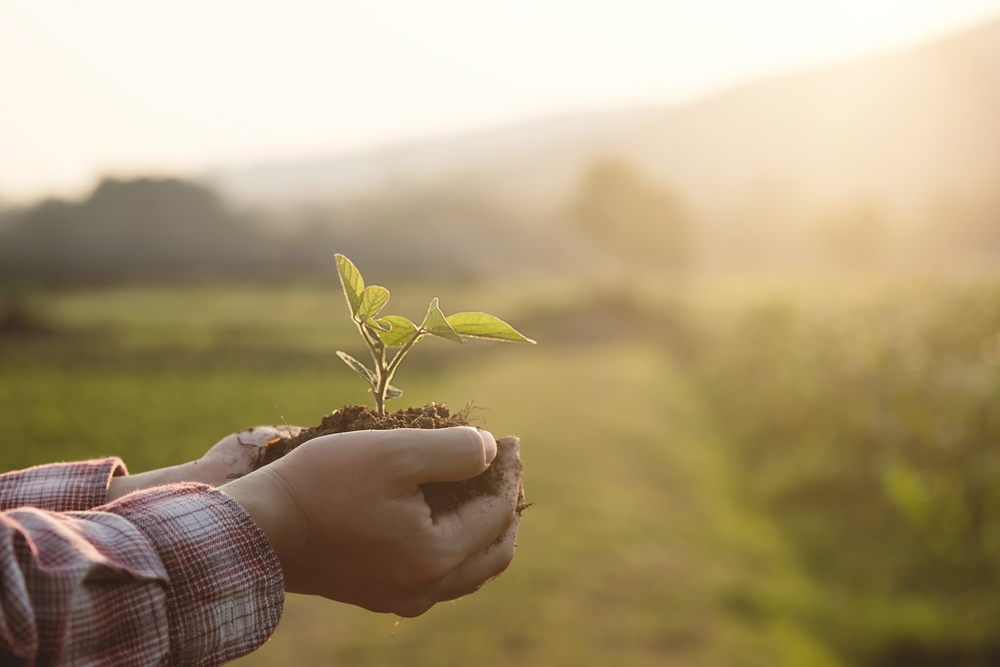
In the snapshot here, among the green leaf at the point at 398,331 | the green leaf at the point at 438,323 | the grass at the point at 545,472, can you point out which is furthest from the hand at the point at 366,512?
the grass at the point at 545,472

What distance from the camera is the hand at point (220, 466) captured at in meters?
1.65

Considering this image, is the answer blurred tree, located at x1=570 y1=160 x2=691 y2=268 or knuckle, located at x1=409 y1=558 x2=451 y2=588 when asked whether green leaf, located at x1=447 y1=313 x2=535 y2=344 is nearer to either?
knuckle, located at x1=409 y1=558 x2=451 y2=588

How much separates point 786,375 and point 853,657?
5.51 meters

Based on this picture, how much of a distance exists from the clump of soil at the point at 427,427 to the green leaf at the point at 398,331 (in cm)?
20

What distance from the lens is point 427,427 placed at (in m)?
1.60

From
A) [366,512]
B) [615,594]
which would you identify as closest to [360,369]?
[366,512]

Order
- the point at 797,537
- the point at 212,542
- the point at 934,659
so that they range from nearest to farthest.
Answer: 1. the point at 212,542
2. the point at 934,659
3. the point at 797,537

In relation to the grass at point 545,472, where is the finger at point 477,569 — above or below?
above

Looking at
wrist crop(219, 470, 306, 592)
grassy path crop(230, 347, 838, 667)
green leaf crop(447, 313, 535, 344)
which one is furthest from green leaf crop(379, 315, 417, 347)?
grassy path crop(230, 347, 838, 667)

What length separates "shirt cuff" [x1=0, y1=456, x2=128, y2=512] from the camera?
57.2 inches

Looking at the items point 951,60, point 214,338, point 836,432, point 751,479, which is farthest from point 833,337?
point 951,60

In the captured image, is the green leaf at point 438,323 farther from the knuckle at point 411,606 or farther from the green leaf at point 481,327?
the knuckle at point 411,606

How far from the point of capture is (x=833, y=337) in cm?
805

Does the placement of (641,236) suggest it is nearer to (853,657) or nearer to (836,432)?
(836,432)
